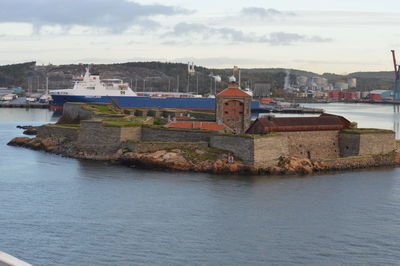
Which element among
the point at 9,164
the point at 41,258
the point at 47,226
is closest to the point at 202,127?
the point at 9,164

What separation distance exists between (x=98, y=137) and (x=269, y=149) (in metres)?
8.94

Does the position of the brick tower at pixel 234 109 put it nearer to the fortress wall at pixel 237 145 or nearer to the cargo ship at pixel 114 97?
the fortress wall at pixel 237 145

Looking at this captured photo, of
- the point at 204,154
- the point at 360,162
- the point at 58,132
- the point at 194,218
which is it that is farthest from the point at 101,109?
the point at 194,218

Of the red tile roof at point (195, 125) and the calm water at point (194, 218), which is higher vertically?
the red tile roof at point (195, 125)

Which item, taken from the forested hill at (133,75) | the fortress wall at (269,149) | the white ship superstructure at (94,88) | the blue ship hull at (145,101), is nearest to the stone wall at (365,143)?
the fortress wall at (269,149)

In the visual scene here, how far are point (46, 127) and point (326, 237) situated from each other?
922 inches

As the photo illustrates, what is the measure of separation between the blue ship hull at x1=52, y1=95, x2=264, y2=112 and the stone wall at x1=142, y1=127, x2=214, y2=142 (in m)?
35.2

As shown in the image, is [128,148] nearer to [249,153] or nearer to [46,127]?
[249,153]

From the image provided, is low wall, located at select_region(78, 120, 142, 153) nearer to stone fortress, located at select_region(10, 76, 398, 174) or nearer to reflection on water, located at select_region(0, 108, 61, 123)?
stone fortress, located at select_region(10, 76, 398, 174)

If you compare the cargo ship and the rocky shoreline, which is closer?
the rocky shoreline

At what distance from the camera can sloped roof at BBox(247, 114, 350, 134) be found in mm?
29969

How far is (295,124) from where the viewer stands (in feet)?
101

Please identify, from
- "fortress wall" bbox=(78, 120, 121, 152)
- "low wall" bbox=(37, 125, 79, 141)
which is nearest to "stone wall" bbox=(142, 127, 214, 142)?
"fortress wall" bbox=(78, 120, 121, 152)

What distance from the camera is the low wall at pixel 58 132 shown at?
34.9 meters
